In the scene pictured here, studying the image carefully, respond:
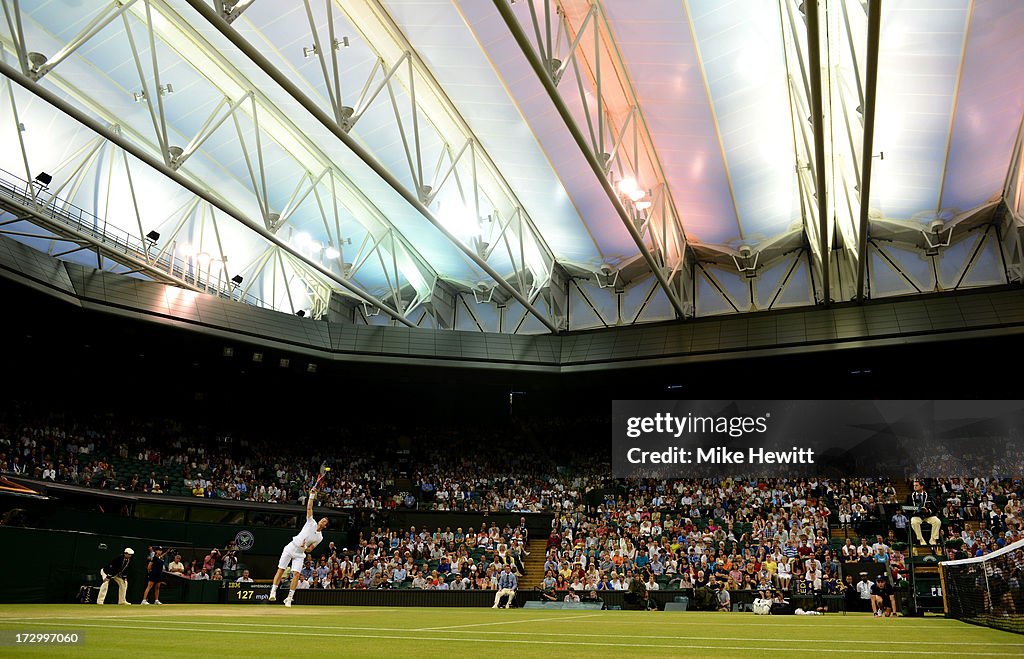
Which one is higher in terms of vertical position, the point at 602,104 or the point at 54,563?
the point at 602,104

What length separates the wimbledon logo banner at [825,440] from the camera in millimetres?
30172

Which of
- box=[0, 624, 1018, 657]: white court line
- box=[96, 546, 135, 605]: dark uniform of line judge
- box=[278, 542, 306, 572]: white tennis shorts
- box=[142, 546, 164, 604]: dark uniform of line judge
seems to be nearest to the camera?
box=[0, 624, 1018, 657]: white court line

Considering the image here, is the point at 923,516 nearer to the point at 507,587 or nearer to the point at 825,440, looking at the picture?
the point at 825,440

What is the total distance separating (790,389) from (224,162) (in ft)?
84.4

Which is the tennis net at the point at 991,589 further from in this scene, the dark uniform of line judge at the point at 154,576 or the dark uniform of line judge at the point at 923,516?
the dark uniform of line judge at the point at 154,576

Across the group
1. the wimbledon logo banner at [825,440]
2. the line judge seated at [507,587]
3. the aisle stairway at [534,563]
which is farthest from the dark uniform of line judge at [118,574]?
the wimbledon logo banner at [825,440]

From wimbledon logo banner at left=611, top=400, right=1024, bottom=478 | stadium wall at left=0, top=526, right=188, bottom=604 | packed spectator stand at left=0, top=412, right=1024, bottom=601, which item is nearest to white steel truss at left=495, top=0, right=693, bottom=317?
packed spectator stand at left=0, top=412, right=1024, bottom=601

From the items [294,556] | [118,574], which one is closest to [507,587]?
[294,556]

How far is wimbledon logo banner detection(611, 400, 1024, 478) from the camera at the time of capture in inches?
1188

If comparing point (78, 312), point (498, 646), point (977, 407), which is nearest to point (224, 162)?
point (78, 312)

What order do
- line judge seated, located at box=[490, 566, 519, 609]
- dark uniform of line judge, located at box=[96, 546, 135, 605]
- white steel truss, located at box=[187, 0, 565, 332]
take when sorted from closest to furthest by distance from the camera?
dark uniform of line judge, located at box=[96, 546, 135, 605]
white steel truss, located at box=[187, 0, 565, 332]
line judge seated, located at box=[490, 566, 519, 609]

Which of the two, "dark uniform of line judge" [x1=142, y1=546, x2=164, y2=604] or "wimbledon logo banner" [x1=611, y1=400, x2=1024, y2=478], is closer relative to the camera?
"dark uniform of line judge" [x1=142, y1=546, x2=164, y2=604]

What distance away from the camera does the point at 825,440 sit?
32094mm

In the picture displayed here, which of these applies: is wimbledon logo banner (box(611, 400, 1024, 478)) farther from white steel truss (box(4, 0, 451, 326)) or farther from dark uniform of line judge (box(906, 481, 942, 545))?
white steel truss (box(4, 0, 451, 326))
